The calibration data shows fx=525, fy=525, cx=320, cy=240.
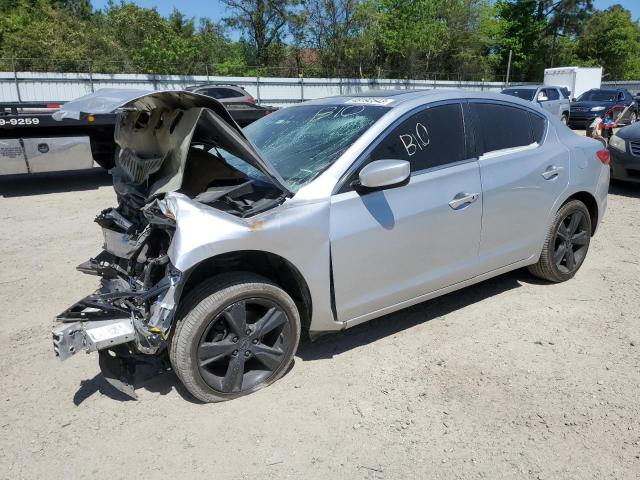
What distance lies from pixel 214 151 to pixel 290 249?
978mm

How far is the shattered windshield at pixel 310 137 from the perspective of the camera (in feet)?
11.0

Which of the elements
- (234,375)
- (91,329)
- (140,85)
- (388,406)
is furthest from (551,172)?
(140,85)

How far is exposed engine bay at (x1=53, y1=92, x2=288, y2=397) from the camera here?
278cm

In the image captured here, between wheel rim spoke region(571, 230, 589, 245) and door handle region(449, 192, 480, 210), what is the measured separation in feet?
5.20

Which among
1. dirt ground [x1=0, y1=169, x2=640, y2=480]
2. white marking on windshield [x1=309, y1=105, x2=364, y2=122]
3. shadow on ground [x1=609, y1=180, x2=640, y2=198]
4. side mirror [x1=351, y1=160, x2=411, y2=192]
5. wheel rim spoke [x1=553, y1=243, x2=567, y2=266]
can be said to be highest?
white marking on windshield [x1=309, y1=105, x2=364, y2=122]

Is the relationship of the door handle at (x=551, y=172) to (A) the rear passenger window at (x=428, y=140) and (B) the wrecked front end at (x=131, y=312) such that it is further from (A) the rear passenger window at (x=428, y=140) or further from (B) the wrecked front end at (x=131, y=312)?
(B) the wrecked front end at (x=131, y=312)

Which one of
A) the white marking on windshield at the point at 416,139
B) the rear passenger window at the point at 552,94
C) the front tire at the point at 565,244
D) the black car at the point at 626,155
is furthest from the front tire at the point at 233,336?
the rear passenger window at the point at 552,94

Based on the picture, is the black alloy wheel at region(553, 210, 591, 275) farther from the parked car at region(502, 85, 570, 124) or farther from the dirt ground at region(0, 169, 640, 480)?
the parked car at region(502, 85, 570, 124)

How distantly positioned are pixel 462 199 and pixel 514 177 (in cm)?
63

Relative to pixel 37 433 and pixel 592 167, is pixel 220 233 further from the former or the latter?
pixel 592 167

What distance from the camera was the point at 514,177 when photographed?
13.2ft

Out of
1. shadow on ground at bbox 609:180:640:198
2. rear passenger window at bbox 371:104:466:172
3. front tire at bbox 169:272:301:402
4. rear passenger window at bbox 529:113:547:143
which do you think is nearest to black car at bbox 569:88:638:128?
shadow on ground at bbox 609:180:640:198

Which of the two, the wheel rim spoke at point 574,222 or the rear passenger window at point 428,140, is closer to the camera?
the rear passenger window at point 428,140

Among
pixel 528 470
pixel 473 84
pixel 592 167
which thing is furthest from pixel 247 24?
pixel 528 470
